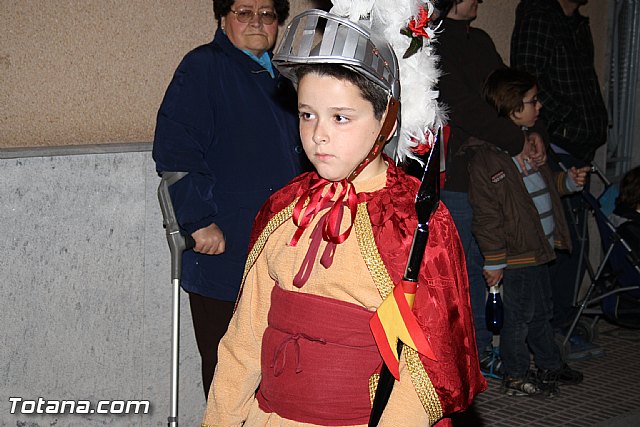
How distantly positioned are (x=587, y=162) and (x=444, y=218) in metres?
4.39

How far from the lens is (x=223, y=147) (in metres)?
4.18

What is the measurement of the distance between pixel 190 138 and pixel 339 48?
158 centimetres

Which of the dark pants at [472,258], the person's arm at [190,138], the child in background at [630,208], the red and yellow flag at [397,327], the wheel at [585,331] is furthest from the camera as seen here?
the wheel at [585,331]

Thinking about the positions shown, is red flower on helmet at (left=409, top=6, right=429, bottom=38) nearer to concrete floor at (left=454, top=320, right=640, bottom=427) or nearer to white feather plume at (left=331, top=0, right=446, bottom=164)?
white feather plume at (left=331, top=0, right=446, bottom=164)

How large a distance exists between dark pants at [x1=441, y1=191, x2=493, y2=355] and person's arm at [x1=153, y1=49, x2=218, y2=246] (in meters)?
1.89

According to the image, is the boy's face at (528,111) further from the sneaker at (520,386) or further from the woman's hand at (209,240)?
the woman's hand at (209,240)

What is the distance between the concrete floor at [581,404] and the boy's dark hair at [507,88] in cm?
166

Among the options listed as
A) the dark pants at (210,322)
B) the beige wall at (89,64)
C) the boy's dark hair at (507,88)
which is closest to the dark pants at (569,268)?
the boy's dark hair at (507,88)

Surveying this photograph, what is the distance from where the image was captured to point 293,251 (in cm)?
283

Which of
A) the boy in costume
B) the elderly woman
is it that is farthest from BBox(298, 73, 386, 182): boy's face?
the elderly woman

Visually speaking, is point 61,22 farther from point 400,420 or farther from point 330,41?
point 400,420

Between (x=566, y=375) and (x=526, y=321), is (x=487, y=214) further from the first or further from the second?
(x=566, y=375)

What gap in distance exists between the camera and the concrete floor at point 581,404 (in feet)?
18.1

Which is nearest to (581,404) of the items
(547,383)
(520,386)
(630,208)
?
(547,383)
